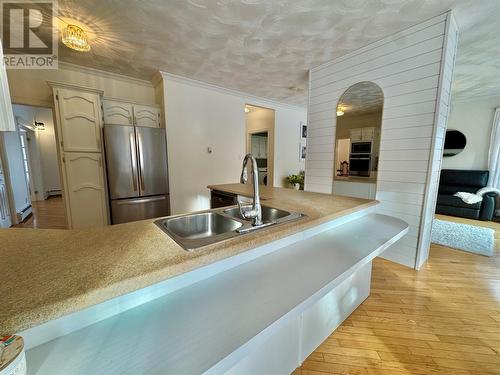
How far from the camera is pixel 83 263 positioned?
693 millimetres

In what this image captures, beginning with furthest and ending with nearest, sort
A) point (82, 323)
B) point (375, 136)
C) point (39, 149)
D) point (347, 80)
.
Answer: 1. point (39, 149)
2. point (347, 80)
3. point (375, 136)
4. point (82, 323)

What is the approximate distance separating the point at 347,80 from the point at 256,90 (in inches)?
74.1

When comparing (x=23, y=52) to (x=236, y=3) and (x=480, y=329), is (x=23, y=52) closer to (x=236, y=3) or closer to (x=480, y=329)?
(x=236, y=3)

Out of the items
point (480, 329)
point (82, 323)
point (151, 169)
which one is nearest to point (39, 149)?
point (151, 169)

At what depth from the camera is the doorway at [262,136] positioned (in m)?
Result: 5.12

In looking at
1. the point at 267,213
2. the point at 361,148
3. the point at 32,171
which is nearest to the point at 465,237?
the point at 361,148

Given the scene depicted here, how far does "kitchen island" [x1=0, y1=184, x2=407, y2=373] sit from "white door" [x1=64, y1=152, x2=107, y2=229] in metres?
2.23

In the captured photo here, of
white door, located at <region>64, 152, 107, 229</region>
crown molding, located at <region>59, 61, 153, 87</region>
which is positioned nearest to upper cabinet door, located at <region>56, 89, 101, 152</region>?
white door, located at <region>64, 152, 107, 229</region>

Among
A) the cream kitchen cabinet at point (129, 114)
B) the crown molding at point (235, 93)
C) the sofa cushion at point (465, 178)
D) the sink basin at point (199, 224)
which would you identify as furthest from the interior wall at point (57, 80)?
the sofa cushion at point (465, 178)

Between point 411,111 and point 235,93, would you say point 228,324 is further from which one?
point 235,93

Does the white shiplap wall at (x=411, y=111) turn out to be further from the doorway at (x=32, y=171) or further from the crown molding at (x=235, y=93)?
the doorway at (x=32, y=171)

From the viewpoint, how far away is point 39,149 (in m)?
6.10

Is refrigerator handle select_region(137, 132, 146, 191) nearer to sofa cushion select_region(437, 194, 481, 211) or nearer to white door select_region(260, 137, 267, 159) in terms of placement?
white door select_region(260, 137, 267, 159)

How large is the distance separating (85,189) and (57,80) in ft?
5.65
